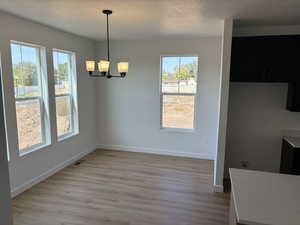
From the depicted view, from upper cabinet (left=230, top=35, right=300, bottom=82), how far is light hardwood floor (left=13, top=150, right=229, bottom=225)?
1.93 metres

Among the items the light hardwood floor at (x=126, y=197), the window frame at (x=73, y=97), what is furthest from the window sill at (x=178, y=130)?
the window frame at (x=73, y=97)

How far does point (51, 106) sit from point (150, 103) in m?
2.13

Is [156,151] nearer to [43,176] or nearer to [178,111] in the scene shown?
[178,111]

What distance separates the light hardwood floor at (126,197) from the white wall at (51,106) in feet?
0.83

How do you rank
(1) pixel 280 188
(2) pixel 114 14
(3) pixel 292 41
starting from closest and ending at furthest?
(1) pixel 280 188, (2) pixel 114 14, (3) pixel 292 41

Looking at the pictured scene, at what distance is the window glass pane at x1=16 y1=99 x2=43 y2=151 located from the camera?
325 centimetres

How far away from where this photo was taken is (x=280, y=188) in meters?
1.54

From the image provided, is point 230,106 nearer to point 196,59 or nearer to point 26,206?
point 196,59

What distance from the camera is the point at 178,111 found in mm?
4828

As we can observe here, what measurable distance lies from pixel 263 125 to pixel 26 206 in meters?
3.89

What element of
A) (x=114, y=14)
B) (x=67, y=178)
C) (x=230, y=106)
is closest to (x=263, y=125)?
(x=230, y=106)

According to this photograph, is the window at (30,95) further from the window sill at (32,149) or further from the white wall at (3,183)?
the white wall at (3,183)

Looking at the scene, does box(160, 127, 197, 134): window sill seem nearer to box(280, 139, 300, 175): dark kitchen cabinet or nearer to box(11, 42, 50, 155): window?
box(280, 139, 300, 175): dark kitchen cabinet

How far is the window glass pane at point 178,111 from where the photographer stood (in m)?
4.75
